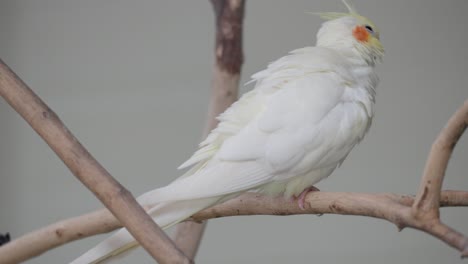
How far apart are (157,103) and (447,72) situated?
3.87ft

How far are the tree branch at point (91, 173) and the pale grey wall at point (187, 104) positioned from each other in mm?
1650

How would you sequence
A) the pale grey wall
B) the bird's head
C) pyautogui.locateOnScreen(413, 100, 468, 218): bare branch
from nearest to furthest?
pyautogui.locateOnScreen(413, 100, 468, 218): bare branch < the bird's head < the pale grey wall

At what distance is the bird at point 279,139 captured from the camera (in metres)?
1.39

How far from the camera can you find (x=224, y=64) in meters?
2.05

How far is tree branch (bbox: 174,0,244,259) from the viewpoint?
2.01 metres

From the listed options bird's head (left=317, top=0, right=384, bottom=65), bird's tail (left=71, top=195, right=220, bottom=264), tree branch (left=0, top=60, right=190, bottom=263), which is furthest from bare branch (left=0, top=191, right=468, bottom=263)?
bird's head (left=317, top=0, right=384, bottom=65)

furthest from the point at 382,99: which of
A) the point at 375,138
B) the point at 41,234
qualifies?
the point at 41,234

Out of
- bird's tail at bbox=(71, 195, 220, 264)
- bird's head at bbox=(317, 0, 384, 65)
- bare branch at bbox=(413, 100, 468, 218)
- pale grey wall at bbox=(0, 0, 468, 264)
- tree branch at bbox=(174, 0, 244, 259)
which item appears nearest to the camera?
bare branch at bbox=(413, 100, 468, 218)

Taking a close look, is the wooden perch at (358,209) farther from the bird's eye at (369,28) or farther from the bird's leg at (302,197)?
the bird's eye at (369,28)

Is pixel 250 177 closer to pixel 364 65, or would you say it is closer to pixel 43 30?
pixel 364 65

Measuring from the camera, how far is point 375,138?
280cm

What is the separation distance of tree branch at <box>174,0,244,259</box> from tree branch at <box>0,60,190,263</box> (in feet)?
2.67

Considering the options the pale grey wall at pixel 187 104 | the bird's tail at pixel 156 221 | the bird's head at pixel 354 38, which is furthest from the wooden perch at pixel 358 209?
the pale grey wall at pixel 187 104

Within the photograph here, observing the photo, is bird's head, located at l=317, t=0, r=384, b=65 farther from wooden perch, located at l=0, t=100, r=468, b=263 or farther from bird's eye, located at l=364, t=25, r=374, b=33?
wooden perch, located at l=0, t=100, r=468, b=263
